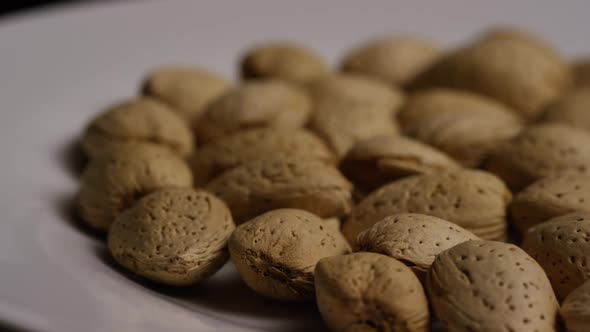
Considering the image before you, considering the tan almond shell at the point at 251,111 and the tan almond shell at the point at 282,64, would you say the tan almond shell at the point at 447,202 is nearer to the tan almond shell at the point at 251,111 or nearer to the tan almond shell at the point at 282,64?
the tan almond shell at the point at 251,111

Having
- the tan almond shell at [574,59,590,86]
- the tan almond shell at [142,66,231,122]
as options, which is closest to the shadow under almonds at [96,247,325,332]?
the tan almond shell at [142,66,231,122]

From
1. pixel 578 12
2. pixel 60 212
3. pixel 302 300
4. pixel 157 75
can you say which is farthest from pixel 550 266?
pixel 578 12

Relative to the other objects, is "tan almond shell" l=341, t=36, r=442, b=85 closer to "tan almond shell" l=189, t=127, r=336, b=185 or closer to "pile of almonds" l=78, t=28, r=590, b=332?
"pile of almonds" l=78, t=28, r=590, b=332

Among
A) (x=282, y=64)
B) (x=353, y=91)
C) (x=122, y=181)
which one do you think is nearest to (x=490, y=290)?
(x=122, y=181)

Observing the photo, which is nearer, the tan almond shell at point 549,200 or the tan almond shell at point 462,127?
the tan almond shell at point 549,200

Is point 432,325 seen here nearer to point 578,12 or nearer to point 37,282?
point 37,282

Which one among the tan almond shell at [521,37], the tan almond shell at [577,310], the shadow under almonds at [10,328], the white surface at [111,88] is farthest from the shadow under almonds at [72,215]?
the tan almond shell at [521,37]

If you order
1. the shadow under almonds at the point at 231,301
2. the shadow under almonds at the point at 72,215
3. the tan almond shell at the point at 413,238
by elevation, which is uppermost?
the tan almond shell at the point at 413,238
